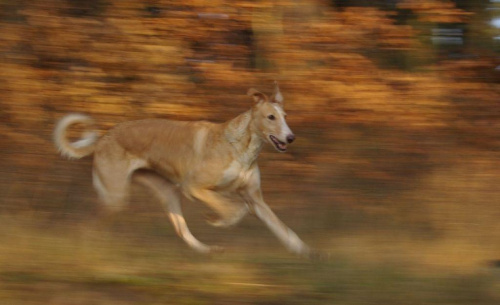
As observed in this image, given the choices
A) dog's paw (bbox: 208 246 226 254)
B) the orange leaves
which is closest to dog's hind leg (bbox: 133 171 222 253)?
dog's paw (bbox: 208 246 226 254)

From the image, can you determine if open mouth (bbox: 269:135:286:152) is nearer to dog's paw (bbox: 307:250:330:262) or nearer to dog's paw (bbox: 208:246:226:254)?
dog's paw (bbox: 307:250:330:262)

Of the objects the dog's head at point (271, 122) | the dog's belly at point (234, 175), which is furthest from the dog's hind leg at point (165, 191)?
the dog's head at point (271, 122)

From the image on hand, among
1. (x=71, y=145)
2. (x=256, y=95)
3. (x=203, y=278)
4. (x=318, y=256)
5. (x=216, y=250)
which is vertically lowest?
(x=216, y=250)

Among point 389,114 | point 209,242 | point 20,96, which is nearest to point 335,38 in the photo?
point 389,114

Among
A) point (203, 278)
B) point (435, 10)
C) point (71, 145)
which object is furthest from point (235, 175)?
point (435, 10)

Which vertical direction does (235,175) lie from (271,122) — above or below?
below

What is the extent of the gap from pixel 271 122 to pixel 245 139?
36 centimetres

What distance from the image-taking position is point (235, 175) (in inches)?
295

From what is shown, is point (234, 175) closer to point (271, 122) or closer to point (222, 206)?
point (222, 206)

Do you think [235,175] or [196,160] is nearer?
[235,175]

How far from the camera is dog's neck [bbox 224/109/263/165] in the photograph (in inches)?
296

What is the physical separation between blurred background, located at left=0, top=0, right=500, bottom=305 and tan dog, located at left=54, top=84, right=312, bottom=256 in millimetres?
436

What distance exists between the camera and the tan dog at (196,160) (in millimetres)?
7418

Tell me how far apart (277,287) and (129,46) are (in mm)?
5526
